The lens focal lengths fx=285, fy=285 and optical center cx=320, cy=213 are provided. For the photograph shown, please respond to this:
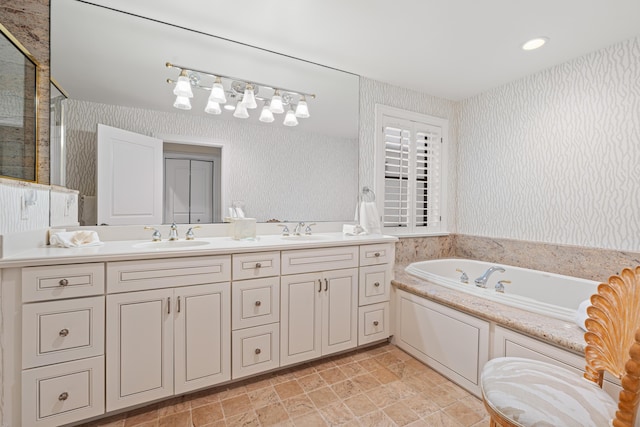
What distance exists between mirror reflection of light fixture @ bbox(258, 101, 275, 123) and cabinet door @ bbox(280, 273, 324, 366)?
1.26m

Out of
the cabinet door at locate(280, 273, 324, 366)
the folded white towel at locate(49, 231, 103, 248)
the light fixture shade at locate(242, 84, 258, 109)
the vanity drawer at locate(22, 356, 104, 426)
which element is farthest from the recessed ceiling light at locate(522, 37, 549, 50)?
the vanity drawer at locate(22, 356, 104, 426)

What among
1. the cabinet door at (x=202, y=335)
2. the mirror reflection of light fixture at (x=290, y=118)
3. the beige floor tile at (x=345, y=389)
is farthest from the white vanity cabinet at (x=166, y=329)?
the mirror reflection of light fixture at (x=290, y=118)

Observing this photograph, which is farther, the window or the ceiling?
the window

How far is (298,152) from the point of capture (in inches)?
95.7

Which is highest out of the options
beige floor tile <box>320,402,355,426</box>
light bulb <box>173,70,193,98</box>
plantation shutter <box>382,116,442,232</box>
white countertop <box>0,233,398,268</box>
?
light bulb <box>173,70,193,98</box>

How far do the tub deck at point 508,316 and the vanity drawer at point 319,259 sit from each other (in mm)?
501

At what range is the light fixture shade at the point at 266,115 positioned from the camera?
2273 millimetres

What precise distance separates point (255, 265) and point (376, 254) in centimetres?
96

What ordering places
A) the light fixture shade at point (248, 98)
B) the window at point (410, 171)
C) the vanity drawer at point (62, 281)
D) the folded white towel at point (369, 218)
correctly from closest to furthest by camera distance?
1. the vanity drawer at point (62, 281)
2. the light fixture shade at point (248, 98)
3. the folded white towel at point (369, 218)
4. the window at point (410, 171)

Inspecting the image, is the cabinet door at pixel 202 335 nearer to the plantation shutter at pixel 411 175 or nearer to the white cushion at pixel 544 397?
the white cushion at pixel 544 397

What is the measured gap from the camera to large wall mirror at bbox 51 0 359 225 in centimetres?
175

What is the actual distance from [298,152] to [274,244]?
0.94 meters

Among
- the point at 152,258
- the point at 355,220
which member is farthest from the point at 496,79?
the point at 152,258

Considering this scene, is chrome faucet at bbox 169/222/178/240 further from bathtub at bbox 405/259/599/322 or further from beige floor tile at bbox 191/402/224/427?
bathtub at bbox 405/259/599/322
